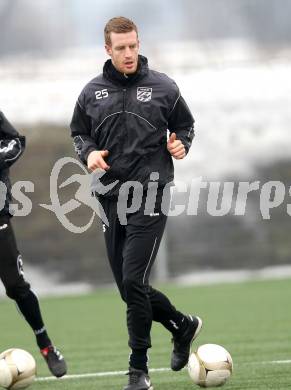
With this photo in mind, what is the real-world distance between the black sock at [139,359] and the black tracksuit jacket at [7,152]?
4.02 ft

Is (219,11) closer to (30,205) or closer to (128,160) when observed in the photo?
(30,205)

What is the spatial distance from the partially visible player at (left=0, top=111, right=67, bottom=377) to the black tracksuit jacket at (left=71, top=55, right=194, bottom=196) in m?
0.49

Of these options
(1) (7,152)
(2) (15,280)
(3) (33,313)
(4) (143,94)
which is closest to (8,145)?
(1) (7,152)

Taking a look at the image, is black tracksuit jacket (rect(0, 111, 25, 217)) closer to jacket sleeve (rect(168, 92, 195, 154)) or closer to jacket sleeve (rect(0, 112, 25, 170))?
jacket sleeve (rect(0, 112, 25, 170))

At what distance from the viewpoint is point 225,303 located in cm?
1326

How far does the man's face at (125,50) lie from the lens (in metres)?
6.49

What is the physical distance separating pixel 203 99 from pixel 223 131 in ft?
1.99

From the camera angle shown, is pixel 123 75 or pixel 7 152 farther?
pixel 7 152

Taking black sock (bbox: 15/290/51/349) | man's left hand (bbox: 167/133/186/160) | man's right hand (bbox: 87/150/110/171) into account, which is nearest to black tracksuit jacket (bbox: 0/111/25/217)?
black sock (bbox: 15/290/51/349)

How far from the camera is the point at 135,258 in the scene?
648 cm

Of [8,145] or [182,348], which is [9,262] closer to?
[8,145]

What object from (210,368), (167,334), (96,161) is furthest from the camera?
(167,334)

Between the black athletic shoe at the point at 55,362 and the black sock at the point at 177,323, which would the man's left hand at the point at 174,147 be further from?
the black athletic shoe at the point at 55,362

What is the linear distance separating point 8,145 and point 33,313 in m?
1.05
